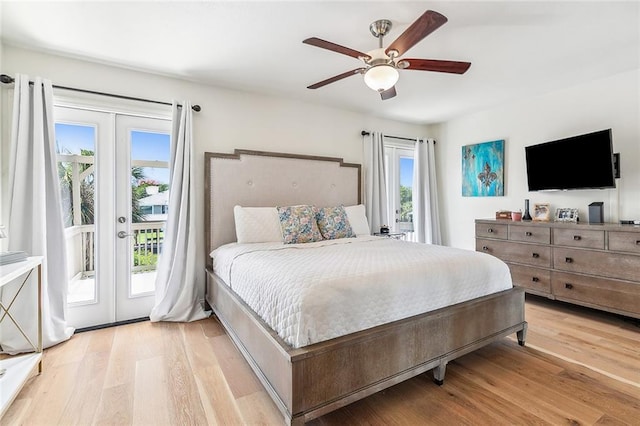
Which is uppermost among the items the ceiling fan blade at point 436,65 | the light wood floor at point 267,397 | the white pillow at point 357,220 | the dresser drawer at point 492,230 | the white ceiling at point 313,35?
the white ceiling at point 313,35

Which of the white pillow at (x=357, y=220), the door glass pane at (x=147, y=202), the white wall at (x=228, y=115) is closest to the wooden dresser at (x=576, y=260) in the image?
the white pillow at (x=357, y=220)

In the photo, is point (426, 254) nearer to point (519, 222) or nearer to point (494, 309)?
point (494, 309)

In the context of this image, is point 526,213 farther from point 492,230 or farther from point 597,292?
point 597,292

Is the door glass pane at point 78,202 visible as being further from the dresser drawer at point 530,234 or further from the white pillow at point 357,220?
the dresser drawer at point 530,234

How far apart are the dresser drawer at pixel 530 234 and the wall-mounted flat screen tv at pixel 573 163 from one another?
0.50 metres

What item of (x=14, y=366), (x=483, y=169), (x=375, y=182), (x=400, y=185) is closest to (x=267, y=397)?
(x=14, y=366)

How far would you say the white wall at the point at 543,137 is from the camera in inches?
120

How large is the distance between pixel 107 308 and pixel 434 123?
509cm

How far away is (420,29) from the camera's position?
1.73 meters

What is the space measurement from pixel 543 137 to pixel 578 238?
136 cm

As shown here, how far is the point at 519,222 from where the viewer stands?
3.51 metres

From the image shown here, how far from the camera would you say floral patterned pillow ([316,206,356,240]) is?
326cm

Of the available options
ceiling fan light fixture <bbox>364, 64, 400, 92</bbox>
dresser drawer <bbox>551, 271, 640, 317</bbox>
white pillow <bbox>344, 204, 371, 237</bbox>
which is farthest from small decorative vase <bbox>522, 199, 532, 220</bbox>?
ceiling fan light fixture <bbox>364, 64, 400, 92</bbox>

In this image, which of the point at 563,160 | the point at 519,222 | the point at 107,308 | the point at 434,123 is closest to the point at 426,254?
the point at 519,222
